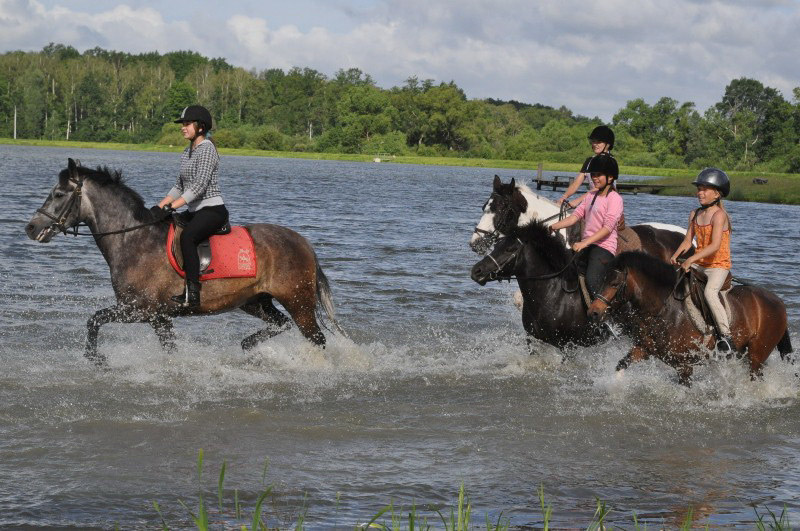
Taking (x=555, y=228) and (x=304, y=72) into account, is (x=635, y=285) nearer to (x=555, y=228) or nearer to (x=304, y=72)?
(x=555, y=228)

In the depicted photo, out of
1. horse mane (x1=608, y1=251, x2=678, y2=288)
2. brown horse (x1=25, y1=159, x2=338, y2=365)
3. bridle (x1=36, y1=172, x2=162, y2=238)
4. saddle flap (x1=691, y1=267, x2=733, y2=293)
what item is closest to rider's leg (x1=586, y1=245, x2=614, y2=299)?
horse mane (x1=608, y1=251, x2=678, y2=288)

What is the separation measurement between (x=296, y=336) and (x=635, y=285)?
4.38m

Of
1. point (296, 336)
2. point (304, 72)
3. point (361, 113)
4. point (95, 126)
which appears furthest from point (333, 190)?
point (304, 72)

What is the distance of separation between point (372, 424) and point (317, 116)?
162828 mm

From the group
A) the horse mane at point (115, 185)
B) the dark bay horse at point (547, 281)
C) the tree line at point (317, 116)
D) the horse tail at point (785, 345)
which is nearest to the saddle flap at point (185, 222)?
the horse mane at point (115, 185)

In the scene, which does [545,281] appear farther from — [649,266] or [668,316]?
[668,316]

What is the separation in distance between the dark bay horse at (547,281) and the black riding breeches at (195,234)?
3.05 metres

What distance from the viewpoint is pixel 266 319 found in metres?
11.8

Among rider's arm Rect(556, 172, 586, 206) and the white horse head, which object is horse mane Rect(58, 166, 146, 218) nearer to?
the white horse head

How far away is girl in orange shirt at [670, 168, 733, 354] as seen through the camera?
962 centimetres

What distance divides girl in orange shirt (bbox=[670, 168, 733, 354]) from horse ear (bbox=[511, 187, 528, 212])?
2550mm

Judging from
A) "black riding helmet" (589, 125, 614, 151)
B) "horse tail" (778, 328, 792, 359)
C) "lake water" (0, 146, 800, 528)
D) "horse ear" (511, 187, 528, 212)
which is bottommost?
"lake water" (0, 146, 800, 528)

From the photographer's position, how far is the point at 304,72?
18888 cm

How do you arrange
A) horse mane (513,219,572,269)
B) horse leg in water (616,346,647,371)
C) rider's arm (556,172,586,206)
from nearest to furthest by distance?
1. horse leg in water (616,346,647,371)
2. horse mane (513,219,572,269)
3. rider's arm (556,172,586,206)
